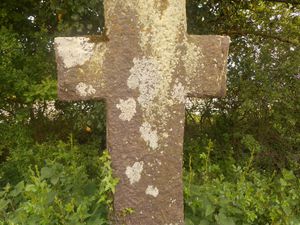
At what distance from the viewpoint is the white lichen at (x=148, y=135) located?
2.86m

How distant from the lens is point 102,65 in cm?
281

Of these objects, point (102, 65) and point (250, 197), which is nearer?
point (102, 65)

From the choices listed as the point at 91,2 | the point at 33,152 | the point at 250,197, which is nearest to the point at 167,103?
the point at 250,197

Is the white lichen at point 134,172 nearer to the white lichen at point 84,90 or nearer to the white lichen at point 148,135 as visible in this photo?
the white lichen at point 148,135

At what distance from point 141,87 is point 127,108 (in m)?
0.15

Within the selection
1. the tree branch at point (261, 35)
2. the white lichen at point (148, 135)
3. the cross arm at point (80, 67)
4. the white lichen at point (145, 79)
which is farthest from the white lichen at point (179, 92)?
the tree branch at point (261, 35)

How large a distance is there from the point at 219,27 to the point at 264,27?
0.51m

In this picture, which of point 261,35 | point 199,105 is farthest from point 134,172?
point 261,35

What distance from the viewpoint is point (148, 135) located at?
2.86 m

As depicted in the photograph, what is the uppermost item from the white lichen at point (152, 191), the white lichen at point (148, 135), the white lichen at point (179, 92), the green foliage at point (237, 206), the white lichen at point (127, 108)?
the white lichen at point (179, 92)

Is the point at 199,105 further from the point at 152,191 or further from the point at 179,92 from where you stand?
the point at 152,191

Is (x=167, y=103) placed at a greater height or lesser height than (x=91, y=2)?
lesser

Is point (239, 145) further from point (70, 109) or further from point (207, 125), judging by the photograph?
point (70, 109)

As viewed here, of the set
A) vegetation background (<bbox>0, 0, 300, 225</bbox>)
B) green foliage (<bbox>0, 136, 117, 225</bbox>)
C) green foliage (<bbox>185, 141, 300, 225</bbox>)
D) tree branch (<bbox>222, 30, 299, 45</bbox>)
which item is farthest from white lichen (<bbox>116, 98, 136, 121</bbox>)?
tree branch (<bbox>222, 30, 299, 45</bbox>)
